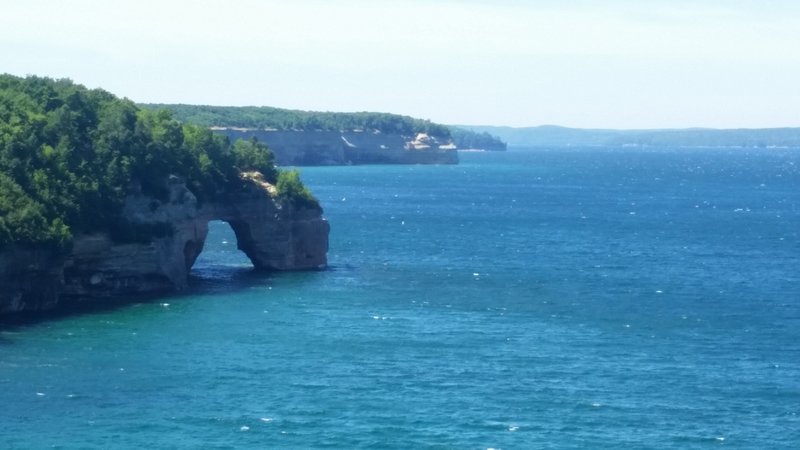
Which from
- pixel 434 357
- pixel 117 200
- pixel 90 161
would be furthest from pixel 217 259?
pixel 434 357

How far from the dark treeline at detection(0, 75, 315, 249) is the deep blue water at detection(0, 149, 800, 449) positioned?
5283mm

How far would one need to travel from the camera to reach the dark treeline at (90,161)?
6881cm

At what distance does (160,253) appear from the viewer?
73.4 m

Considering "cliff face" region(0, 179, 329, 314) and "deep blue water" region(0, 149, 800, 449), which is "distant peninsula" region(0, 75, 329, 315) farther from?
"deep blue water" region(0, 149, 800, 449)

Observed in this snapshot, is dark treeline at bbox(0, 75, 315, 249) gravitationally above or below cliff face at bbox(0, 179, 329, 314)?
above

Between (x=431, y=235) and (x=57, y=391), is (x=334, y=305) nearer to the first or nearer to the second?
(x=57, y=391)

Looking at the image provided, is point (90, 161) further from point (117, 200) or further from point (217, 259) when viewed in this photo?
point (217, 259)

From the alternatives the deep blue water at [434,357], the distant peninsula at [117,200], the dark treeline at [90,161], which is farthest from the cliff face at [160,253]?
the deep blue water at [434,357]

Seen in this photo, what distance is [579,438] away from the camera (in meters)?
45.2

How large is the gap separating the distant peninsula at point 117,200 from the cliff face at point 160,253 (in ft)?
0.23

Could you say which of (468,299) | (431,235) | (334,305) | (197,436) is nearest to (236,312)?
(334,305)

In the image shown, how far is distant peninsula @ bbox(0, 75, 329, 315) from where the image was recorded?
220 feet

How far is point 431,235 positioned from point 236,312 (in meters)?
45.0

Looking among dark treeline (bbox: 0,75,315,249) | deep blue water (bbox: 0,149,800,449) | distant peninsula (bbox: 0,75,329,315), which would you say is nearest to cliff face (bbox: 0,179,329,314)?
distant peninsula (bbox: 0,75,329,315)
